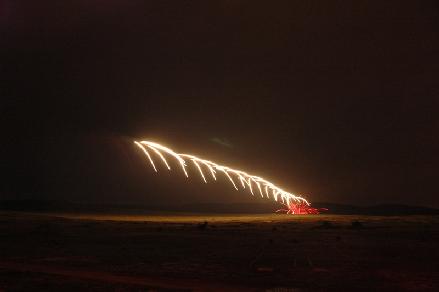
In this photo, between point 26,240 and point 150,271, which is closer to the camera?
point 150,271

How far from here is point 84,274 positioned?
20656 mm

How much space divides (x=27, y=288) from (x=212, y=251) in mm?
15427

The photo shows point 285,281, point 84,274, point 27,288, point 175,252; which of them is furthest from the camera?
point 175,252

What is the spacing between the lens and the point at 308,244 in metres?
36.7

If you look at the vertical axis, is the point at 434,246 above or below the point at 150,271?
above

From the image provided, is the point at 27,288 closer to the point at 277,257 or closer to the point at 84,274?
the point at 84,274

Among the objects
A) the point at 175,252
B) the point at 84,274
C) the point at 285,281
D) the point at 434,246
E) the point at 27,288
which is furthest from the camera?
the point at 434,246

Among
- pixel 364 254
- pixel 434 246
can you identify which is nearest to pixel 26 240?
pixel 364 254

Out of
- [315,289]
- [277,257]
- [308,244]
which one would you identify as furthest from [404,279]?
[308,244]

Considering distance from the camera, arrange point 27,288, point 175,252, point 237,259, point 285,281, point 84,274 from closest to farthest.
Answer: point 27,288
point 285,281
point 84,274
point 237,259
point 175,252

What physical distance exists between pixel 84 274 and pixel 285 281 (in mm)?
7892

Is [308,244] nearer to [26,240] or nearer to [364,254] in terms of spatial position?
[364,254]

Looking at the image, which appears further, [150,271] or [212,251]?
[212,251]

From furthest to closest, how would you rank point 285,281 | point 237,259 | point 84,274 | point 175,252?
1. point 175,252
2. point 237,259
3. point 84,274
4. point 285,281
